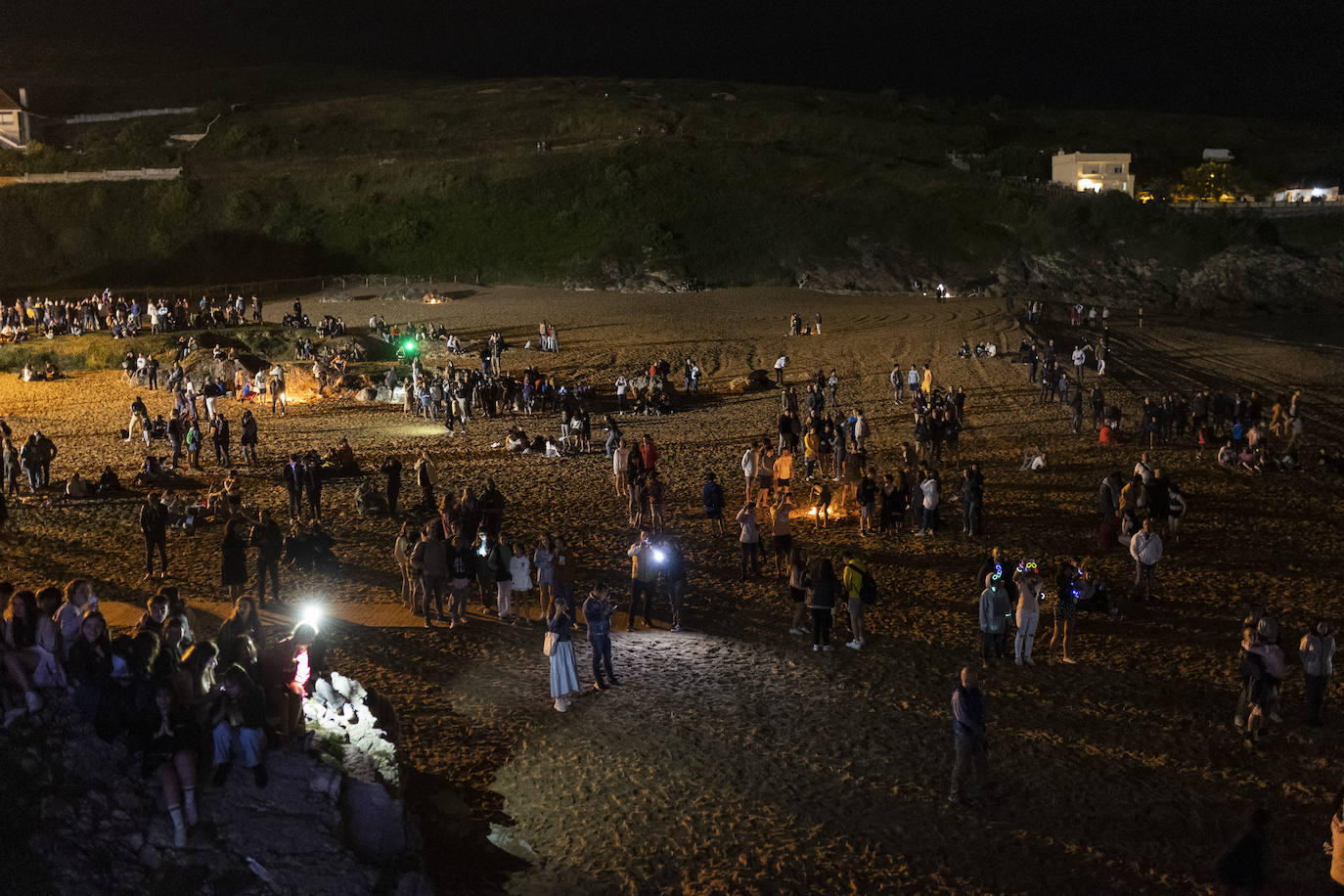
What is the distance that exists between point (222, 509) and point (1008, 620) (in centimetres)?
1328

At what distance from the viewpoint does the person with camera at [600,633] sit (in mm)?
11930

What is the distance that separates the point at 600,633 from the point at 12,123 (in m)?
94.1

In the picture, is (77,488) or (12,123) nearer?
(77,488)

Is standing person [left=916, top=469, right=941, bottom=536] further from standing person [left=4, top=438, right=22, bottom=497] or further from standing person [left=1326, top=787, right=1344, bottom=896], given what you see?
standing person [left=4, top=438, right=22, bottom=497]

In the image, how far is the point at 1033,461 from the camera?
883 inches

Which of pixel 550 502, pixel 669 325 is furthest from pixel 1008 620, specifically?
pixel 669 325

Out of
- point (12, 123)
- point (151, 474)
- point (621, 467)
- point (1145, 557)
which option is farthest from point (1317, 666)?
point (12, 123)

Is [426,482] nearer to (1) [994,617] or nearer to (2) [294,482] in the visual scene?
(2) [294,482]

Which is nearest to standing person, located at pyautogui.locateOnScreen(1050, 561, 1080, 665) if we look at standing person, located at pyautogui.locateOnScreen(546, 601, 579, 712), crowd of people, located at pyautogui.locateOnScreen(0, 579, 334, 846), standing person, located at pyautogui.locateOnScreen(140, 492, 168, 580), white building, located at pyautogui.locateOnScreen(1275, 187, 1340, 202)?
standing person, located at pyautogui.locateOnScreen(546, 601, 579, 712)

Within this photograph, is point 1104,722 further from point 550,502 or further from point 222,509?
point 222,509

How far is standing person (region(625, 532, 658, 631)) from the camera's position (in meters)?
14.0

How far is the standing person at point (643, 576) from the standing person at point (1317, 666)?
710 cm

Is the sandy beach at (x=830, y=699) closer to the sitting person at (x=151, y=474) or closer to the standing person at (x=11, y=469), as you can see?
the standing person at (x=11, y=469)

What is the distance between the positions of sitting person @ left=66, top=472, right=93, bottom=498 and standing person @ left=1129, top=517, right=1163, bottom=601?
18185 mm
